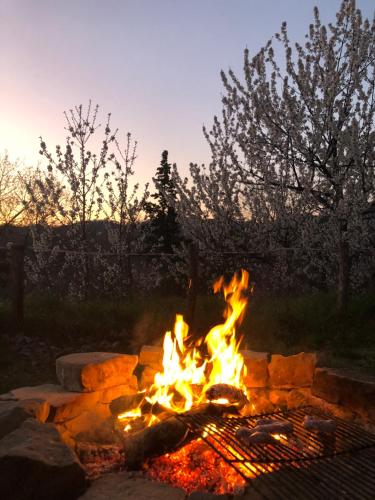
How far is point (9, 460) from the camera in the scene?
3238 mm

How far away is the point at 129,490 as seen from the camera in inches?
136

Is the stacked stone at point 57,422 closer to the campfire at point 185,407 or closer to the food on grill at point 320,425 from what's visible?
the campfire at point 185,407

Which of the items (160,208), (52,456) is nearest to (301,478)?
(52,456)

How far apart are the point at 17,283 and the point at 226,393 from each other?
462 cm

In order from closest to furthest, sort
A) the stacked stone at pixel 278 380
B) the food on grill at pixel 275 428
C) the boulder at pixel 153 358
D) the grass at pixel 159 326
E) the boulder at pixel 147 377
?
the food on grill at pixel 275 428 < the stacked stone at pixel 278 380 < the boulder at pixel 147 377 < the boulder at pixel 153 358 < the grass at pixel 159 326

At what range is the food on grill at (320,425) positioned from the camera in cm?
380

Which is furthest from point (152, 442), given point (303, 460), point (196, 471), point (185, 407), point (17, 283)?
point (17, 283)

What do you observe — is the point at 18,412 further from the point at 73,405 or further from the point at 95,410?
the point at 95,410

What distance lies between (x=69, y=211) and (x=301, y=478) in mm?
11943

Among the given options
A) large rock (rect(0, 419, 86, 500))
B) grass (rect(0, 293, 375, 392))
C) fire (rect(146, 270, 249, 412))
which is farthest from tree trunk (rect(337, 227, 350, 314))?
large rock (rect(0, 419, 86, 500))

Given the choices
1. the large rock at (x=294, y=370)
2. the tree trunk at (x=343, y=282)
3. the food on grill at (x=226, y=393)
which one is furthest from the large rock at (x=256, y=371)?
the tree trunk at (x=343, y=282)

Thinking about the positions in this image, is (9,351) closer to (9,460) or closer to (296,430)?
(9,460)

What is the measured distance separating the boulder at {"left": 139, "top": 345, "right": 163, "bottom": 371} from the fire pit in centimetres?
1

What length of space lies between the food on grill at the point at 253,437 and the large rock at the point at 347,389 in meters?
1.29
